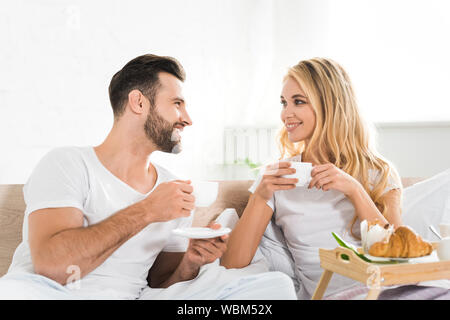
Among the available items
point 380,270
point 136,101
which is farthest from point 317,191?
point 136,101

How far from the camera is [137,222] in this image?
0.89m

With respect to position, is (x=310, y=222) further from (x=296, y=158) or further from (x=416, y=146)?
(x=416, y=146)

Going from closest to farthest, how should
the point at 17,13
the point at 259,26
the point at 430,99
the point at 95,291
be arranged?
the point at 95,291 → the point at 17,13 → the point at 259,26 → the point at 430,99

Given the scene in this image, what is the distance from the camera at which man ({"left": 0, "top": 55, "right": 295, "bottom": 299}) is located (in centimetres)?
83

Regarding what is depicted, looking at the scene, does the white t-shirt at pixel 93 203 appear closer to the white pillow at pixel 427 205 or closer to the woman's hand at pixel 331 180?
the woman's hand at pixel 331 180

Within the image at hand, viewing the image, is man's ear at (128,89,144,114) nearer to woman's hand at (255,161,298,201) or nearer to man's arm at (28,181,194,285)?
man's arm at (28,181,194,285)

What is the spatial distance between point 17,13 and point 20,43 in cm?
7

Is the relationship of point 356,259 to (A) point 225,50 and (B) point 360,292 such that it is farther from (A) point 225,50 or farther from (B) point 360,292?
(A) point 225,50

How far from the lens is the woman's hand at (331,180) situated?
0.97 m

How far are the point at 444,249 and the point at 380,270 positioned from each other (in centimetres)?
21

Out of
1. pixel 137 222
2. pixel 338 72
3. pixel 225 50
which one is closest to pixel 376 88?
pixel 338 72

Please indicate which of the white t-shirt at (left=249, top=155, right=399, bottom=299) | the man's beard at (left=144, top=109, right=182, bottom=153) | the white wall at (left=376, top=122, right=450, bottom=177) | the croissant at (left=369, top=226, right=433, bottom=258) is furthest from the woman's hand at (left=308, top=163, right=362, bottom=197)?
the white wall at (left=376, top=122, right=450, bottom=177)

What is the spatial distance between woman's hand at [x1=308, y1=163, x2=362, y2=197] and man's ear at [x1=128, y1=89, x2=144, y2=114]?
0.42 meters

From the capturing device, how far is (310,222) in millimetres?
1125
